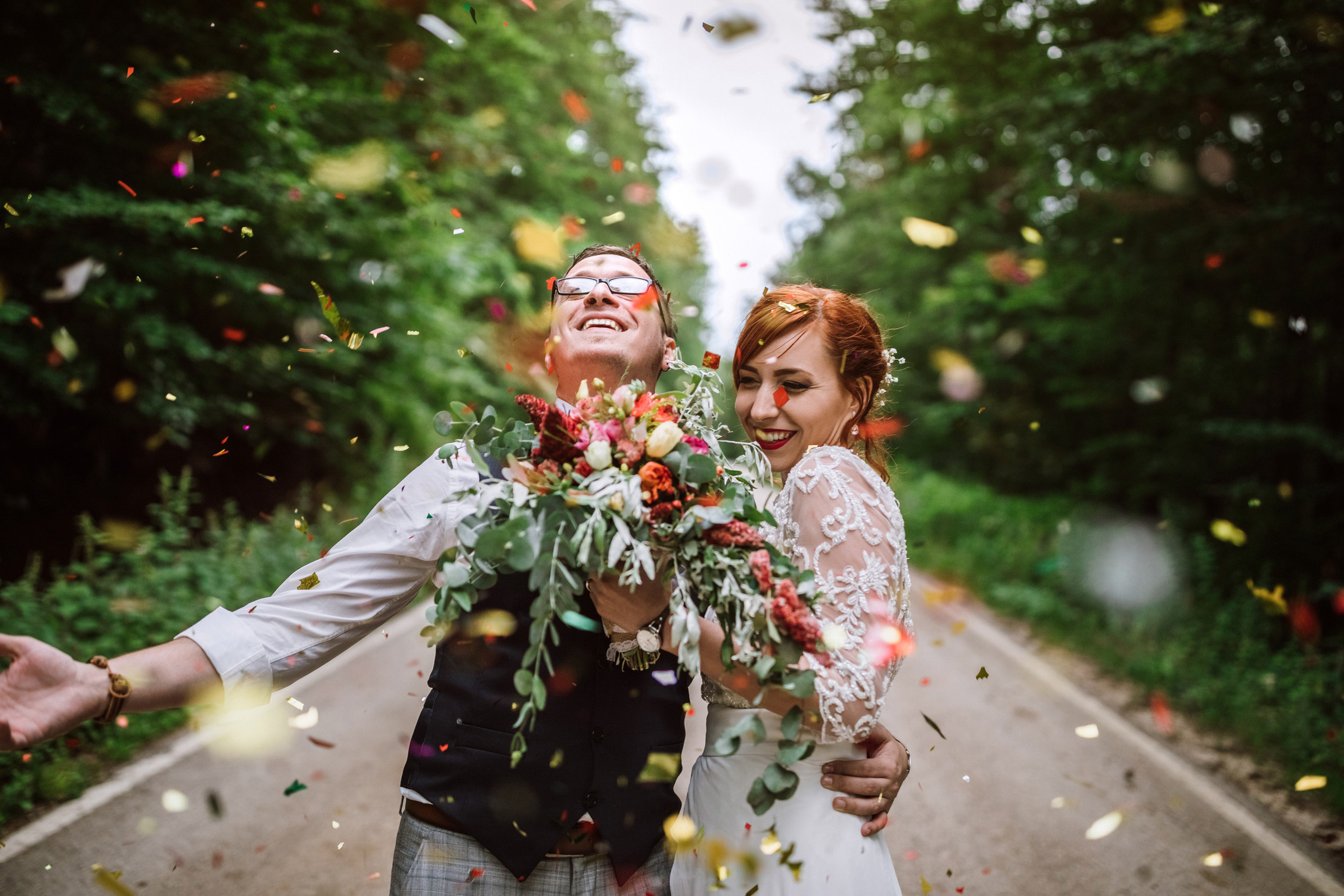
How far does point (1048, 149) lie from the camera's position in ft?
25.4

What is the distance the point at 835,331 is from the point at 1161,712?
19.9 ft

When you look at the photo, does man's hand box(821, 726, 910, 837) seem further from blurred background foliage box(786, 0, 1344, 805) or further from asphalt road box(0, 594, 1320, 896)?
asphalt road box(0, 594, 1320, 896)

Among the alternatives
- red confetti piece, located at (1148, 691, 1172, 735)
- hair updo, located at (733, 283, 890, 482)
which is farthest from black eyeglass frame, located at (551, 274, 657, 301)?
red confetti piece, located at (1148, 691, 1172, 735)

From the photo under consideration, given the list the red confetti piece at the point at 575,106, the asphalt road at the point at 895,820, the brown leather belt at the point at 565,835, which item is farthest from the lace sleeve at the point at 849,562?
the red confetti piece at the point at 575,106

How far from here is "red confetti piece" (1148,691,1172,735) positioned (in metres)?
6.19

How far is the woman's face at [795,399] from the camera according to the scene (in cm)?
219

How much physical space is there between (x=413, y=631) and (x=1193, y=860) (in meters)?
6.79

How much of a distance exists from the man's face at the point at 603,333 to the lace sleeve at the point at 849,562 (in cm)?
53

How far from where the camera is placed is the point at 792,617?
1.49 meters

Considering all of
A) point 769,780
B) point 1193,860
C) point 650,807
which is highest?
point 769,780

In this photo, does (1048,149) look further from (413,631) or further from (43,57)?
(43,57)

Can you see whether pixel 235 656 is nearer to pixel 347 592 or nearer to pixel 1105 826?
pixel 347 592

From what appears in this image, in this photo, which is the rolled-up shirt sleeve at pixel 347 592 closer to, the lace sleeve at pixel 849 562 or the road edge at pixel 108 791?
the lace sleeve at pixel 849 562

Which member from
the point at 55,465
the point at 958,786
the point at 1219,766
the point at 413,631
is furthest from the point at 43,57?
the point at 1219,766
